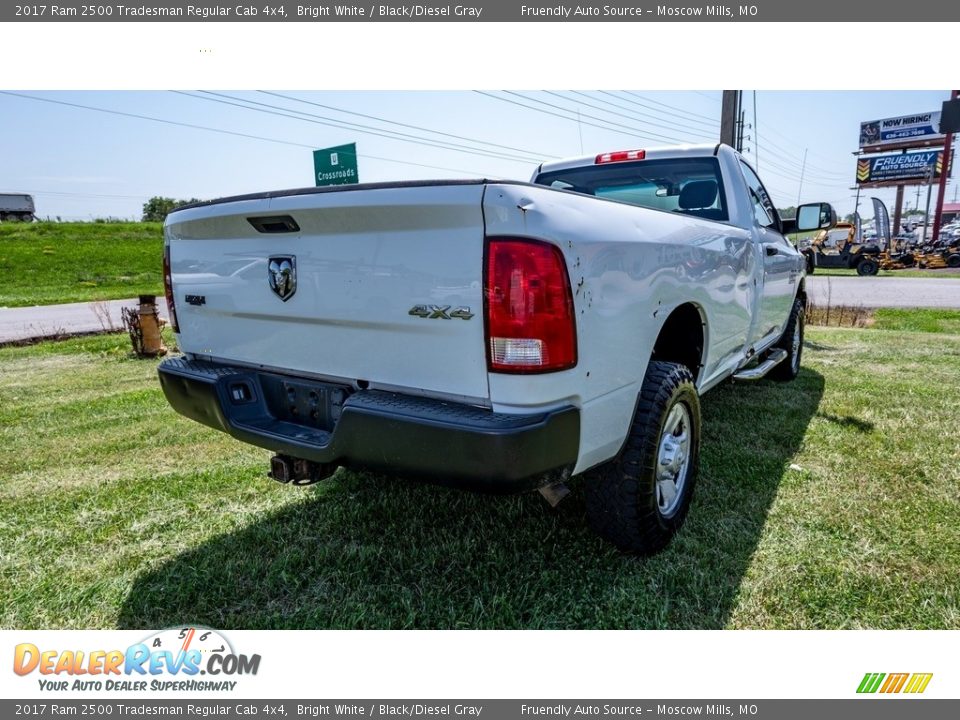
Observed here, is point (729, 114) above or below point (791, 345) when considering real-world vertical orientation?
above

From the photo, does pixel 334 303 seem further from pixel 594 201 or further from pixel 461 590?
pixel 461 590

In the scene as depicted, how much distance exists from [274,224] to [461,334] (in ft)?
3.15

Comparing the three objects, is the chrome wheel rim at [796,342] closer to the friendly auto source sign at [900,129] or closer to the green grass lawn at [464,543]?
the green grass lawn at [464,543]

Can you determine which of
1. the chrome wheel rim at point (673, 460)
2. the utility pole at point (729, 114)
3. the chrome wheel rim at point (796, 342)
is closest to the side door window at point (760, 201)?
the chrome wheel rim at point (796, 342)

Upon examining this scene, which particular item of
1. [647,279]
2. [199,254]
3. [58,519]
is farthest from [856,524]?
[58,519]

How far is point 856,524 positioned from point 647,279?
1644 mm

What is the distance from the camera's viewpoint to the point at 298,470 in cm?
236

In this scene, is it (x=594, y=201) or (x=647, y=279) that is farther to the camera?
(x=647, y=279)

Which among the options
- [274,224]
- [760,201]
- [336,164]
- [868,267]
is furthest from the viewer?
[868,267]

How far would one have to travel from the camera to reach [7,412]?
Answer: 4.93m

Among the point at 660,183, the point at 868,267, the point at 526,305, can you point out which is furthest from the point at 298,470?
the point at 868,267

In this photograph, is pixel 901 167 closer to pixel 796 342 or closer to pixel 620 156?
pixel 796 342

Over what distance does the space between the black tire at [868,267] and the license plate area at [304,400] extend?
27.9m

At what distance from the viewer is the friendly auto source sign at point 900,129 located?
153 feet
